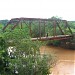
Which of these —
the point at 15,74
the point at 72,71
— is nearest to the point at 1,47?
the point at 15,74

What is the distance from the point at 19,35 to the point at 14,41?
12.7 inches

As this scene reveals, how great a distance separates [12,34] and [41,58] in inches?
57.6

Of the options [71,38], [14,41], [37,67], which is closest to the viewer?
[37,67]

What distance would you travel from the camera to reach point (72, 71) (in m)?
13.9

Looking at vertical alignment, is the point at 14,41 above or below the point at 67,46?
above

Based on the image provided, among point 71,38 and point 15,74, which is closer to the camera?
point 15,74

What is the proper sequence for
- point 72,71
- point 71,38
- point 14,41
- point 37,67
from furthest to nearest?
point 71,38 < point 72,71 < point 14,41 < point 37,67

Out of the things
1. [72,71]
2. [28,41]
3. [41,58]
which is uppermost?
[28,41]

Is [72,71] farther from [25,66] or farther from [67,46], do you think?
[67,46]

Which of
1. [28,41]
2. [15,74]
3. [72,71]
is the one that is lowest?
[72,71]

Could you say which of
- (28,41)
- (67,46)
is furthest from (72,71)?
(67,46)

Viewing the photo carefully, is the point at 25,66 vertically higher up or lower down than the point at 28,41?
lower down

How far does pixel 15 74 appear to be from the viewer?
28.3 feet

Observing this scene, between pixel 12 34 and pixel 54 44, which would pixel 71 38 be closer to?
pixel 54 44
